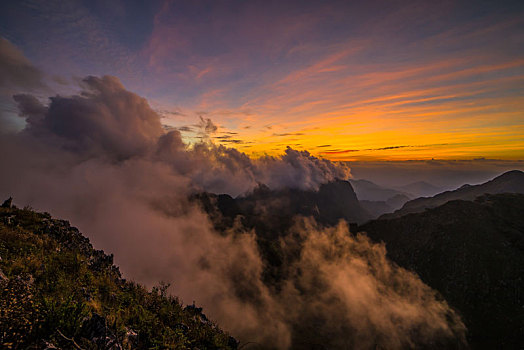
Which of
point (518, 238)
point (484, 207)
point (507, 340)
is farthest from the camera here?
point (484, 207)

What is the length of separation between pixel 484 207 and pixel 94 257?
137876 millimetres

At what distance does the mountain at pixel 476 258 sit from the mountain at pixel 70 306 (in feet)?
269

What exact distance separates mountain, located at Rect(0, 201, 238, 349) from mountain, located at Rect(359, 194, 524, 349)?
8189 cm

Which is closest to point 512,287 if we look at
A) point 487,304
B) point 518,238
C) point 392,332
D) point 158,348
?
point 487,304

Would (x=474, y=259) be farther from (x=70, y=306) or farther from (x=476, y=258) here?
(x=70, y=306)

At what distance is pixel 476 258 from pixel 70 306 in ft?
349

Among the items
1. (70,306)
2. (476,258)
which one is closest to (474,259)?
(476,258)

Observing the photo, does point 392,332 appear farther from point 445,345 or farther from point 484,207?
point 484,207

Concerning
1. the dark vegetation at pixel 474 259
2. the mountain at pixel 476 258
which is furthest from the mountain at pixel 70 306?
the mountain at pixel 476 258

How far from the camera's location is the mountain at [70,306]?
6516 millimetres

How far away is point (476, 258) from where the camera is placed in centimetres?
7050

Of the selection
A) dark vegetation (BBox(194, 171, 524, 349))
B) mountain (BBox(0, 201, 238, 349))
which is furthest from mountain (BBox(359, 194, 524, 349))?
mountain (BBox(0, 201, 238, 349))

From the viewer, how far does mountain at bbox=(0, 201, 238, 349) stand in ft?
21.4

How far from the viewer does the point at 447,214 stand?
93438 millimetres
